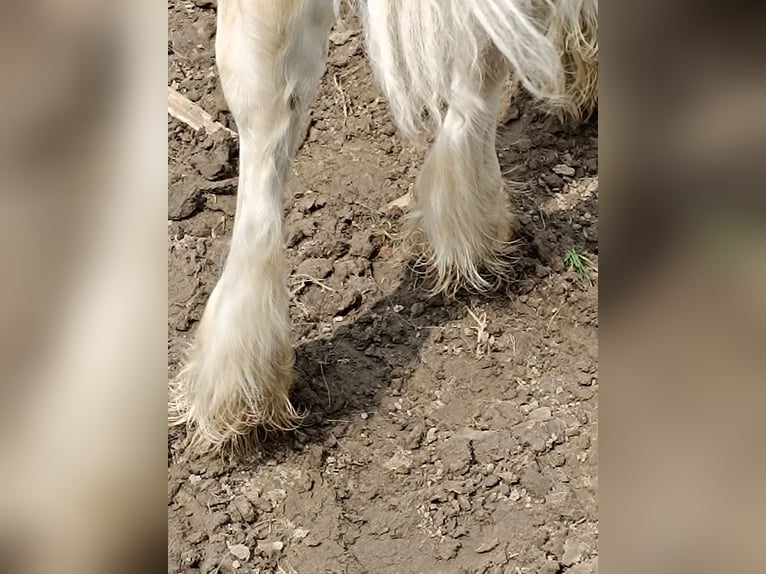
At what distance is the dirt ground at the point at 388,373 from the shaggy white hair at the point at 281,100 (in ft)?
0.44

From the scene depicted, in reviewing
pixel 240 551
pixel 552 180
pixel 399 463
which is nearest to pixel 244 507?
pixel 240 551

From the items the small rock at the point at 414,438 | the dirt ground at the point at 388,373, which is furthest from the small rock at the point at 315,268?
the small rock at the point at 414,438

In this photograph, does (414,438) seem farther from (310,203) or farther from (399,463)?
(310,203)

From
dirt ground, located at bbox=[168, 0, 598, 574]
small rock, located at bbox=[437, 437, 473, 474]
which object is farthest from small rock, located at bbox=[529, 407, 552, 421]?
small rock, located at bbox=[437, 437, 473, 474]

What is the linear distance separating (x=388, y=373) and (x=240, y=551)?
525 mm

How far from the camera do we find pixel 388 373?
1.79 metres

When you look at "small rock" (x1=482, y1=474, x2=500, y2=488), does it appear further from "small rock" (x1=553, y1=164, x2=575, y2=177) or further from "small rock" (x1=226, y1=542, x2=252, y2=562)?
"small rock" (x1=553, y1=164, x2=575, y2=177)

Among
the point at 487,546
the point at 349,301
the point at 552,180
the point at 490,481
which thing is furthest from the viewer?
the point at 552,180

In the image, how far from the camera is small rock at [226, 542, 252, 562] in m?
1.45
